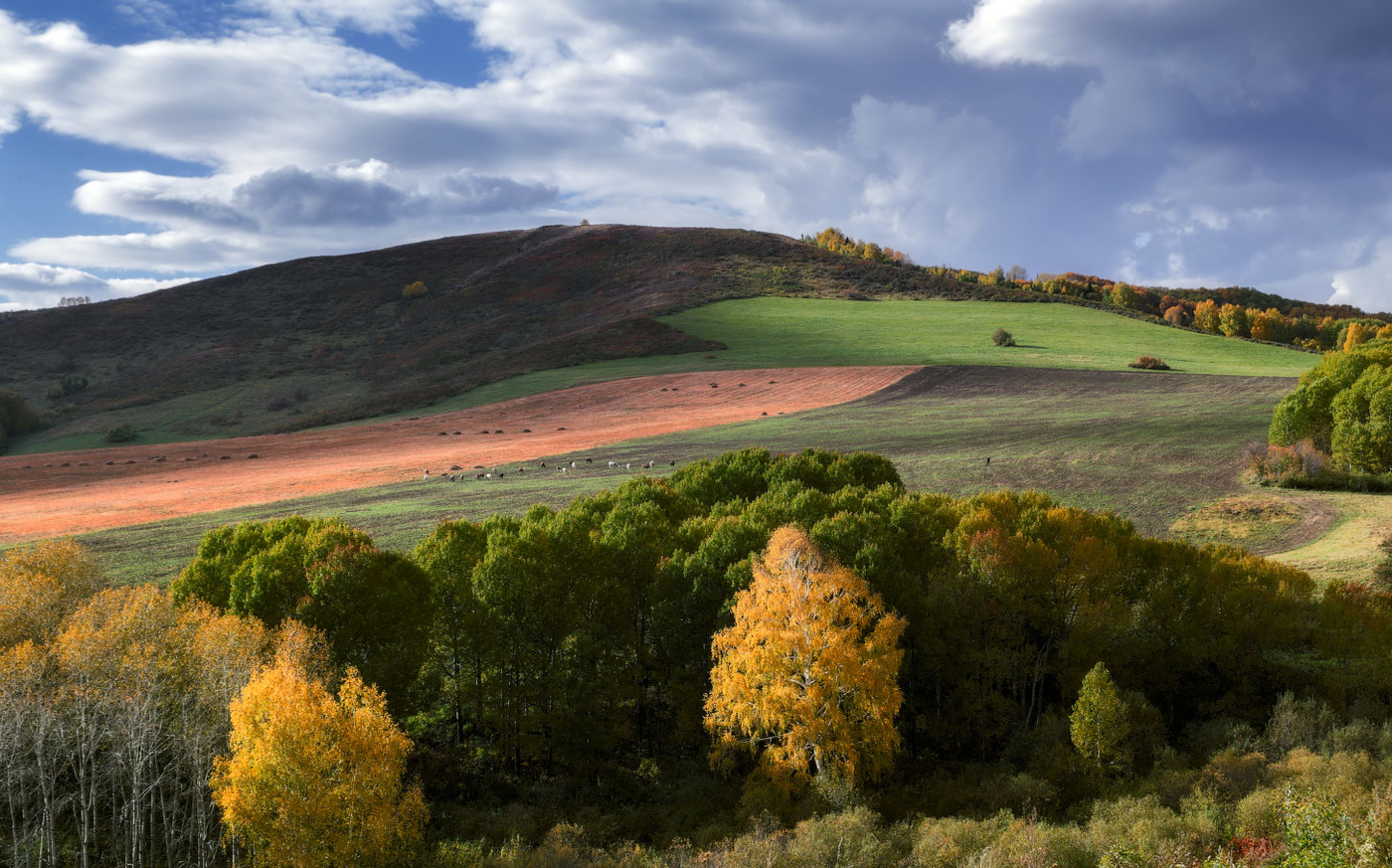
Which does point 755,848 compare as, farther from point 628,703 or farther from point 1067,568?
point 1067,568

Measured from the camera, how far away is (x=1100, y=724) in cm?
3134

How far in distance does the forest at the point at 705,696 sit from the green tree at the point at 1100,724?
0.44 feet

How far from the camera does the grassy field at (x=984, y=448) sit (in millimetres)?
58000

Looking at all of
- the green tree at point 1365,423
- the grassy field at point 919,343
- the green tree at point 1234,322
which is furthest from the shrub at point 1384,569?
the green tree at point 1234,322

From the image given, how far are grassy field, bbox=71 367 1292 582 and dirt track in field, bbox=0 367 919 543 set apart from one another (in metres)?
5.50

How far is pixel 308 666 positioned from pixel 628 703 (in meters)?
13.7

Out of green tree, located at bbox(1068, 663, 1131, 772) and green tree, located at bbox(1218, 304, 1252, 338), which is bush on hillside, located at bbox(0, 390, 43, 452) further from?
green tree, located at bbox(1218, 304, 1252, 338)

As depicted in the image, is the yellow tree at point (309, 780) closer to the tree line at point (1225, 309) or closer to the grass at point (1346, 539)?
the grass at point (1346, 539)

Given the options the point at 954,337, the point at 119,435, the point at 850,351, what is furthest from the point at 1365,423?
the point at 119,435

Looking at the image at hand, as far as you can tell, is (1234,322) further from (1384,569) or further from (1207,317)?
(1384,569)

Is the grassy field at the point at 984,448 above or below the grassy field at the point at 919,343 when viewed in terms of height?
below

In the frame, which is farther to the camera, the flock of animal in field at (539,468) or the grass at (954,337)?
A: the grass at (954,337)

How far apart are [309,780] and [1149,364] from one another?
4268 inches

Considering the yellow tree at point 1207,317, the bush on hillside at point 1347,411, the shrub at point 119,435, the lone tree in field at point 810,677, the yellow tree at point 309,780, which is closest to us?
the yellow tree at point 309,780
